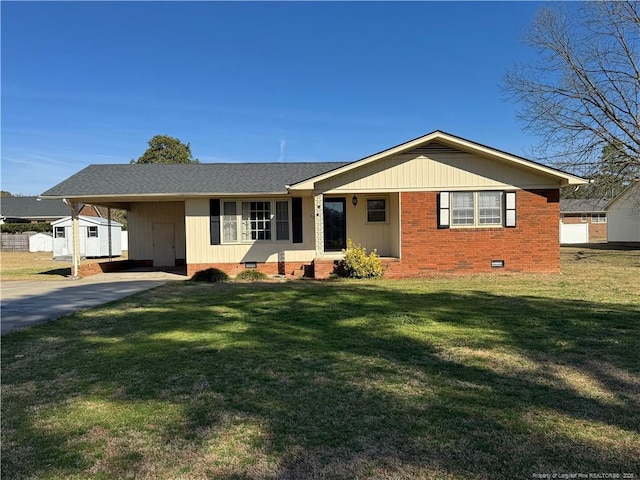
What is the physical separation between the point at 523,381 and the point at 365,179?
1080 cm

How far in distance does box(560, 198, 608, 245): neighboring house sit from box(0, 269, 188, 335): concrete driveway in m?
39.9

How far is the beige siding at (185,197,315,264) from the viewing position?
52.8ft

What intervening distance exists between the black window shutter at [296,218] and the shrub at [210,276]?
9.32ft

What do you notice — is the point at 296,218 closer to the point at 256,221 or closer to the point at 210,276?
the point at 256,221

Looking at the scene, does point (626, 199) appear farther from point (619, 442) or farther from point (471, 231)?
point (619, 442)

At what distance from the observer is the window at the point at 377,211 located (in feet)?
54.7

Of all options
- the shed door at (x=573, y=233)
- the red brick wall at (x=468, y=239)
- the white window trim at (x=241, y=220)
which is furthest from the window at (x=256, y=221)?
the shed door at (x=573, y=233)

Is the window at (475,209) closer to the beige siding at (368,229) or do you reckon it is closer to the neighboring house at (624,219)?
the beige siding at (368,229)

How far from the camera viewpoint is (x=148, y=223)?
63.8 feet

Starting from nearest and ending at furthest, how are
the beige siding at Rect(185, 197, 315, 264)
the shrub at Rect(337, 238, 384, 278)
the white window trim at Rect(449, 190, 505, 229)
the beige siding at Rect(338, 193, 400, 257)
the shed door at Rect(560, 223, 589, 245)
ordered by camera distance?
the shrub at Rect(337, 238, 384, 278) → the white window trim at Rect(449, 190, 505, 229) → the beige siding at Rect(185, 197, 315, 264) → the beige siding at Rect(338, 193, 400, 257) → the shed door at Rect(560, 223, 589, 245)

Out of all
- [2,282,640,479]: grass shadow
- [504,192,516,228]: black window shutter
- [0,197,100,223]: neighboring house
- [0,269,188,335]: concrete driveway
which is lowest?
[2,282,640,479]: grass shadow

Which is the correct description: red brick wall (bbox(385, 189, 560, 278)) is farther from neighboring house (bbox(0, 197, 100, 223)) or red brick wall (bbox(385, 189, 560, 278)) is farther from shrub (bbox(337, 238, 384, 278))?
neighboring house (bbox(0, 197, 100, 223))

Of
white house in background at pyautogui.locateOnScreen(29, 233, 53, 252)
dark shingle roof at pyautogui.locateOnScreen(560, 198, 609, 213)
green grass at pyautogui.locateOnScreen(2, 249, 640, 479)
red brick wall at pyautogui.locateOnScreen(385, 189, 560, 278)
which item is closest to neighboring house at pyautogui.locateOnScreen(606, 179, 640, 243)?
dark shingle roof at pyautogui.locateOnScreen(560, 198, 609, 213)

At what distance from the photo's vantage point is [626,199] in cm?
3456
